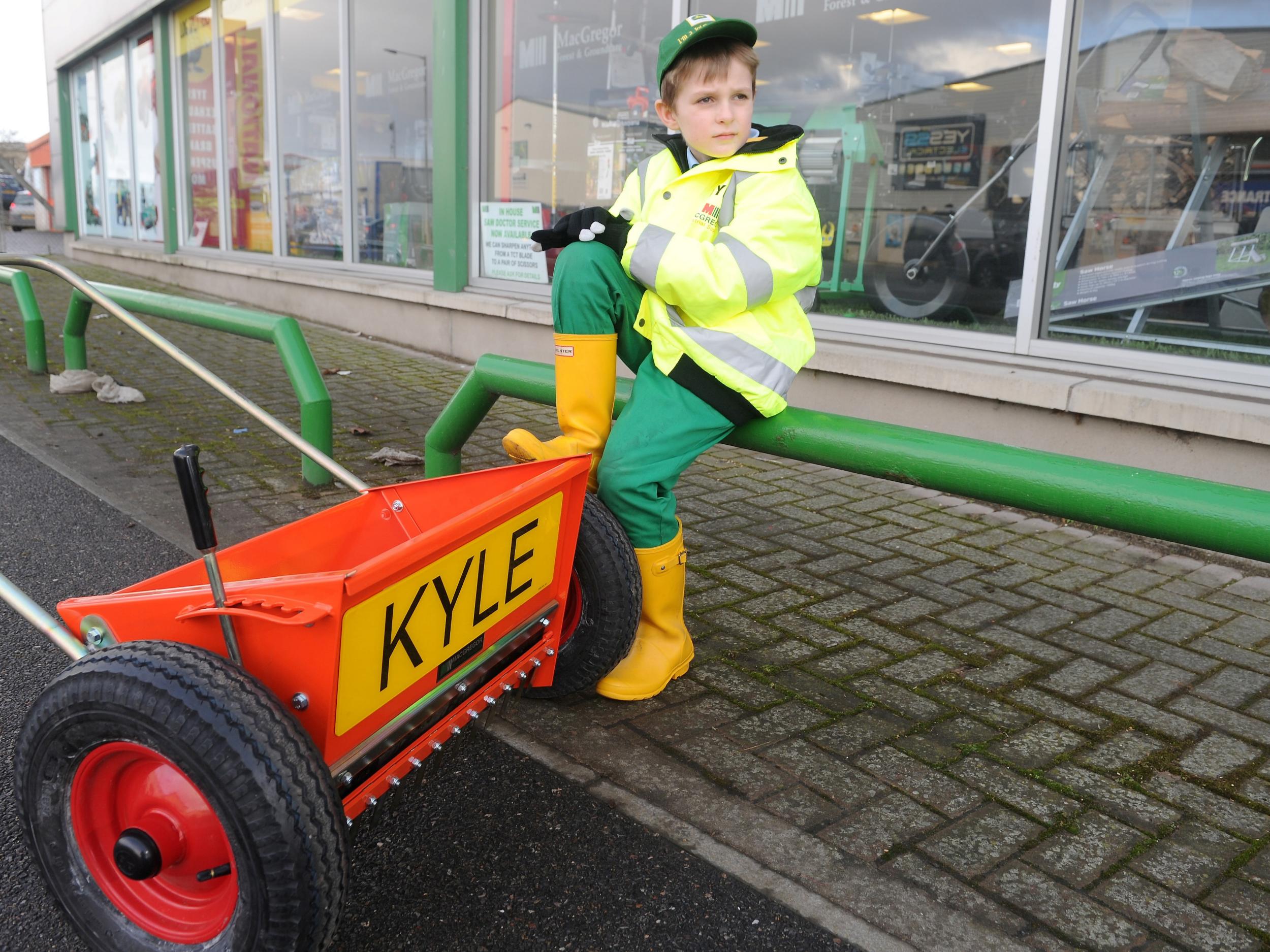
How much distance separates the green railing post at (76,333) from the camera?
627 cm

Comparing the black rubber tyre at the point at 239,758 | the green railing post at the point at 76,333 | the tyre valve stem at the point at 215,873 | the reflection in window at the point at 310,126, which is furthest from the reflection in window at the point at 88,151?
the tyre valve stem at the point at 215,873

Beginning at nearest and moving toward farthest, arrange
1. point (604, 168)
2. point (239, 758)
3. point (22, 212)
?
1. point (239, 758)
2. point (604, 168)
3. point (22, 212)

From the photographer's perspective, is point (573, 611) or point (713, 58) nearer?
point (713, 58)

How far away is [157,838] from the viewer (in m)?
1.72

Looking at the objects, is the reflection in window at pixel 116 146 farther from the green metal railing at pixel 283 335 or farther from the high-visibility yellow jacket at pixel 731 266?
the high-visibility yellow jacket at pixel 731 266

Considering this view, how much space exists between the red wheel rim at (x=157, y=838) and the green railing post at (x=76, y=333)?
5.10m

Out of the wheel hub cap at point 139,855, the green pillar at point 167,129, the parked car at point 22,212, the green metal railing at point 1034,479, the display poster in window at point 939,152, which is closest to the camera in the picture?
the wheel hub cap at point 139,855

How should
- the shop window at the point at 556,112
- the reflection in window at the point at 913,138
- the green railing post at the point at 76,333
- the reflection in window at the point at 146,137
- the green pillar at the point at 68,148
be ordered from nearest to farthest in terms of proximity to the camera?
the reflection in window at the point at 913,138, the green railing post at the point at 76,333, the shop window at the point at 556,112, the reflection in window at the point at 146,137, the green pillar at the point at 68,148

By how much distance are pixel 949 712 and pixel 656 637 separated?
0.83 metres

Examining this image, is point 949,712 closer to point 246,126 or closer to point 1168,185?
point 1168,185

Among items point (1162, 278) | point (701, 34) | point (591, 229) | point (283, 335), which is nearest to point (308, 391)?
point (283, 335)

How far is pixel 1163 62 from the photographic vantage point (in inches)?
187

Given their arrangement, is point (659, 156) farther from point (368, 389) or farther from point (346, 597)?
point (368, 389)

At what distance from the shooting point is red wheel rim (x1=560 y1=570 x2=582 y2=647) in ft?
8.39
